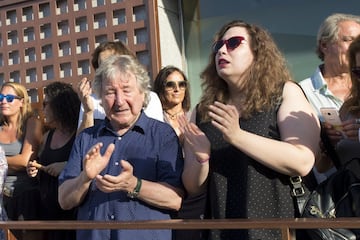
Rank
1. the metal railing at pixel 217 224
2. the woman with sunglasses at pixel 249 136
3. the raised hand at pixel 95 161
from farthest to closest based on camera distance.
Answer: the raised hand at pixel 95 161, the woman with sunglasses at pixel 249 136, the metal railing at pixel 217 224

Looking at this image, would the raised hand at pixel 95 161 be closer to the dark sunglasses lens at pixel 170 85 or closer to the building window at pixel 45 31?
the dark sunglasses lens at pixel 170 85

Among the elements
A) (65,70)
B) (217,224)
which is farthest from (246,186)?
(65,70)

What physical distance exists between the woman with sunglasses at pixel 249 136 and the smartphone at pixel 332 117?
230 mm

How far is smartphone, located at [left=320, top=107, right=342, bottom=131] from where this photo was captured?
242 centimetres

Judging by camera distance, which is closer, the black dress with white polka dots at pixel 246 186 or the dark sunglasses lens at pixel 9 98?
the black dress with white polka dots at pixel 246 186

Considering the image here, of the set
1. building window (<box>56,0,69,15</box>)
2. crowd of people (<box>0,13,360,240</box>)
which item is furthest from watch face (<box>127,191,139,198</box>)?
building window (<box>56,0,69,15</box>)

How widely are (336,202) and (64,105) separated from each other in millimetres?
2041

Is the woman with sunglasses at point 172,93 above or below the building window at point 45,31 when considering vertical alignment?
below

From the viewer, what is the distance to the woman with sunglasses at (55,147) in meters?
3.49

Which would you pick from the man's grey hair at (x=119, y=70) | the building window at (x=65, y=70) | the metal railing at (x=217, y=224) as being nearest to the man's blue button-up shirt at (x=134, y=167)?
the man's grey hair at (x=119, y=70)

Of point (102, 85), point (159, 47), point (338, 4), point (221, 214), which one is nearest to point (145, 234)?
point (221, 214)

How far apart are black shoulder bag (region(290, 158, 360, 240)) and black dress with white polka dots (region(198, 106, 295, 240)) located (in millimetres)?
138

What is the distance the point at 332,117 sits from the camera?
8.11ft

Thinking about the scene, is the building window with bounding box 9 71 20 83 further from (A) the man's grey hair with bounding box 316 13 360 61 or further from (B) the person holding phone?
(B) the person holding phone
